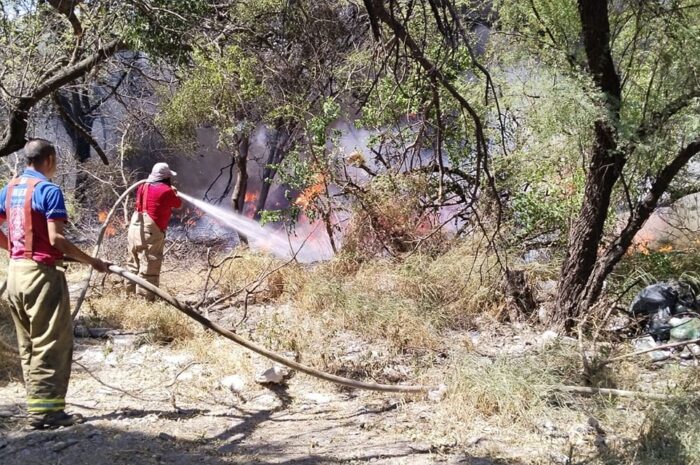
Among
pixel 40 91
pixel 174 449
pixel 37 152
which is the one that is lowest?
pixel 174 449

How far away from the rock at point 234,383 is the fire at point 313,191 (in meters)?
4.03

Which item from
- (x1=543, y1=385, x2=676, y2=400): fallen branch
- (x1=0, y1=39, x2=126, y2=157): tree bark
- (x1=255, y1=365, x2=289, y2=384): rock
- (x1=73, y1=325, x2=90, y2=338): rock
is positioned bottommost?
(x1=543, y1=385, x2=676, y2=400): fallen branch

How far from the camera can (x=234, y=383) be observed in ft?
17.6

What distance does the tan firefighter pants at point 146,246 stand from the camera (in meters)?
7.61

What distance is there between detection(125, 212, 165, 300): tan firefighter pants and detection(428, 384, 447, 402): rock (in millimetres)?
3583

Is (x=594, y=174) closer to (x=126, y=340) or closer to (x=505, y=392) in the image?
(x=505, y=392)

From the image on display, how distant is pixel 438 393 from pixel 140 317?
311 cm

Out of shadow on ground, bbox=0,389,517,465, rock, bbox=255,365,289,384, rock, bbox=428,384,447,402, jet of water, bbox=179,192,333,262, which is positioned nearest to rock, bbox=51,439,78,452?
shadow on ground, bbox=0,389,517,465

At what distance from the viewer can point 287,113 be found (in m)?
10.4

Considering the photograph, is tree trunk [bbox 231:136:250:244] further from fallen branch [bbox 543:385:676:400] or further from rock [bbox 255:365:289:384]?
fallen branch [bbox 543:385:676:400]

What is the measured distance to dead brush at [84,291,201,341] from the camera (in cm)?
641

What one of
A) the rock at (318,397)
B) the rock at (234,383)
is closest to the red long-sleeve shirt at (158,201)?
the rock at (234,383)

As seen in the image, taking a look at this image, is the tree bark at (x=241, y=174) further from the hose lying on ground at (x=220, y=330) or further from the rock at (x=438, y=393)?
the hose lying on ground at (x=220, y=330)

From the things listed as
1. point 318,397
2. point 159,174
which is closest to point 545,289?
point 318,397
